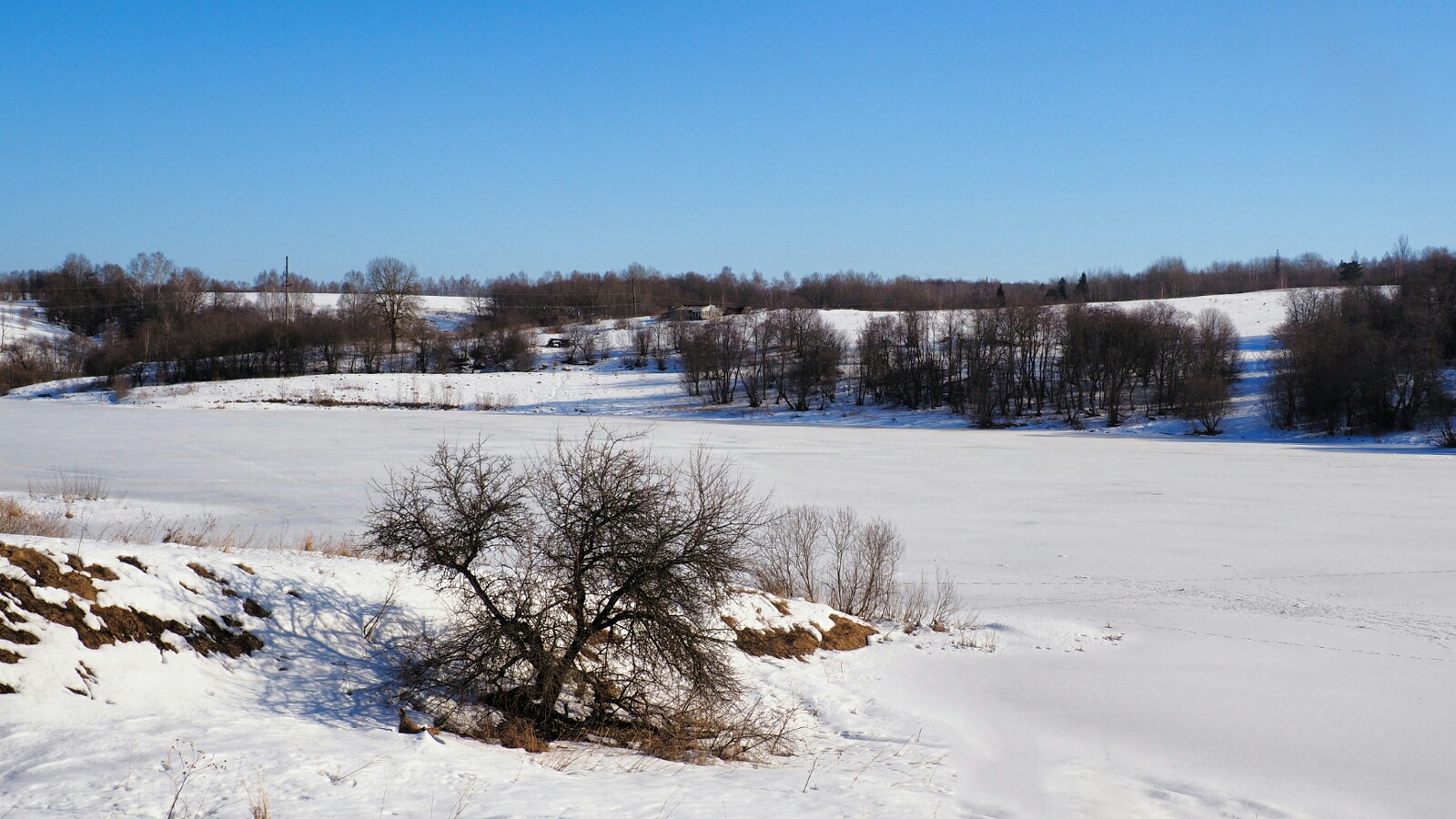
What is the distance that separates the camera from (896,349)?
80.6 metres

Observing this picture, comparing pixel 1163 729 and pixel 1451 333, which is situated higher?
pixel 1451 333

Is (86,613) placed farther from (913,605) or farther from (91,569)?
(913,605)

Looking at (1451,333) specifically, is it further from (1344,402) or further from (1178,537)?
(1178,537)

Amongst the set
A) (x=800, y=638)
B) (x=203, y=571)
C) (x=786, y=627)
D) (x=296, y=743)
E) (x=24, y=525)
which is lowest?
(x=800, y=638)

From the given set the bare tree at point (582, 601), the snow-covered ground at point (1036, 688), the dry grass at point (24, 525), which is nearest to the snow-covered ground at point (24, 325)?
the snow-covered ground at point (1036, 688)

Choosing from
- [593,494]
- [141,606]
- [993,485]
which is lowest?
[993,485]

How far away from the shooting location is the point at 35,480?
83.5 feet

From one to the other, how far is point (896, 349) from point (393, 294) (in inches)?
1852

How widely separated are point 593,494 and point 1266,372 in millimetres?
75849

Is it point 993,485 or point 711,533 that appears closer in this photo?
point 711,533

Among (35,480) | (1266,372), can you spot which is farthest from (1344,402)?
(35,480)

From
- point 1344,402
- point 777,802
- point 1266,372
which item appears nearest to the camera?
point 777,802

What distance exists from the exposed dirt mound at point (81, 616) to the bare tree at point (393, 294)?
278 ft

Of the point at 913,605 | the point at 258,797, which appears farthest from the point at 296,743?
the point at 913,605
